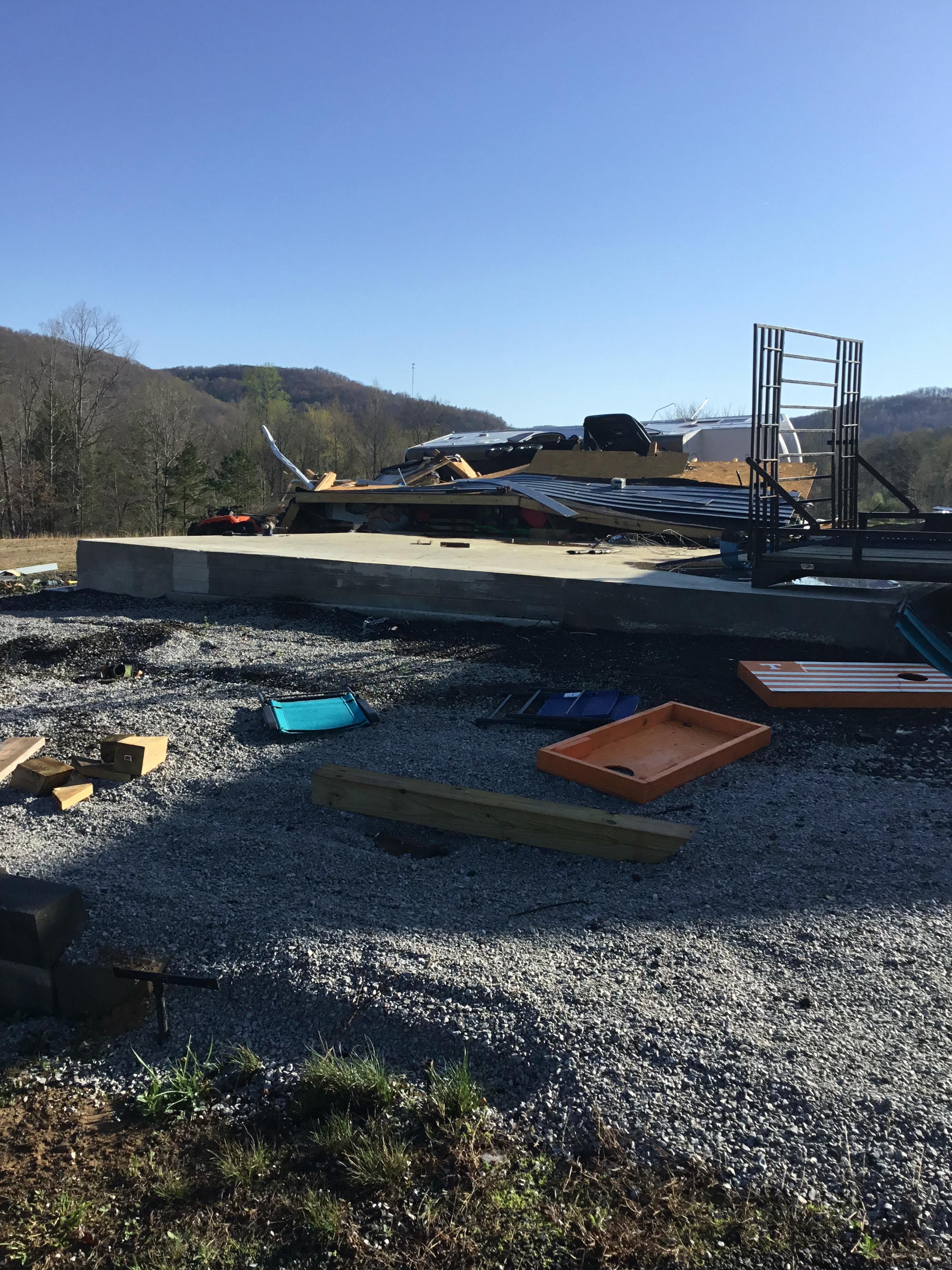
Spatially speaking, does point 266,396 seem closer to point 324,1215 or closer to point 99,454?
point 99,454

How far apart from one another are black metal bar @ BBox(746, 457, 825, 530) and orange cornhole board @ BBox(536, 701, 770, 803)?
7.28ft

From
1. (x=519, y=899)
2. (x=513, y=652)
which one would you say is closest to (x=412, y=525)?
(x=513, y=652)

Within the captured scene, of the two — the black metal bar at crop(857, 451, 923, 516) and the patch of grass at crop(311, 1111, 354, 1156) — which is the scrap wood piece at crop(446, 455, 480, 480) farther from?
the patch of grass at crop(311, 1111, 354, 1156)

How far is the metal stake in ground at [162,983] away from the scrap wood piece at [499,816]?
56.8 inches

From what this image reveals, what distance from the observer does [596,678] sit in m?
6.66

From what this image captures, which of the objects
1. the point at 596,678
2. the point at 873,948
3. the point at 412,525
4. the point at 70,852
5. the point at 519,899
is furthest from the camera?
the point at 412,525

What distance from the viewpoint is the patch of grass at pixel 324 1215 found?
80.2 inches

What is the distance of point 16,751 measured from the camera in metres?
5.24

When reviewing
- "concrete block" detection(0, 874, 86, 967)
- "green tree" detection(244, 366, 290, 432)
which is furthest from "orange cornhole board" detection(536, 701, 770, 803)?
"green tree" detection(244, 366, 290, 432)

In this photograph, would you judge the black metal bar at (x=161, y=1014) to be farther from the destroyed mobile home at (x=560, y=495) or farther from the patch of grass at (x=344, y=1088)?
the destroyed mobile home at (x=560, y=495)

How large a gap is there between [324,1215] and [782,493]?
6200 millimetres

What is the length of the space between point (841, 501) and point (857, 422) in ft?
2.48

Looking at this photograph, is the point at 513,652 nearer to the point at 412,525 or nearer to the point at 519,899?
the point at 519,899

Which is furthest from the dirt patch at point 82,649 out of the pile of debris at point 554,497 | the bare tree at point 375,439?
the bare tree at point 375,439
